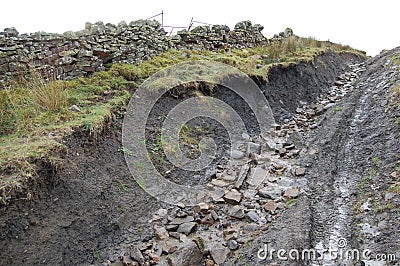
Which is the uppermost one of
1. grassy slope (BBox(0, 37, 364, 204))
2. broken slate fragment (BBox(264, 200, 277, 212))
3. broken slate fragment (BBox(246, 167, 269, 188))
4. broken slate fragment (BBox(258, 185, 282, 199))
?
grassy slope (BBox(0, 37, 364, 204))

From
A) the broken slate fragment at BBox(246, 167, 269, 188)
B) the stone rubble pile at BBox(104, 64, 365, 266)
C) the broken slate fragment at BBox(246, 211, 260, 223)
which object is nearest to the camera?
the stone rubble pile at BBox(104, 64, 365, 266)

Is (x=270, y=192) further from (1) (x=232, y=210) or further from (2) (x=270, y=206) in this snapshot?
(1) (x=232, y=210)

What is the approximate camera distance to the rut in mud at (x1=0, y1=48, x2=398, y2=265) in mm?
3350

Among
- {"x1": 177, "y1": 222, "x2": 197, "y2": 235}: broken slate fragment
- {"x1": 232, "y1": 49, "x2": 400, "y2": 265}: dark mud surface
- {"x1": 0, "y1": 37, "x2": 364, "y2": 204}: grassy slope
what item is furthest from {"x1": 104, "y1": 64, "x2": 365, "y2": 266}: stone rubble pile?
{"x1": 0, "y1": 37, "x2": 364, "y2": 204}: grassy slope

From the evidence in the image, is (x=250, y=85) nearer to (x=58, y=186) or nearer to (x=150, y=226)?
(x=150, y=226)

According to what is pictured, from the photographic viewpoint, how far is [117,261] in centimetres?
361

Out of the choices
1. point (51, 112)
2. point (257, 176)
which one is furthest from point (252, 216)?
point (51, 112)

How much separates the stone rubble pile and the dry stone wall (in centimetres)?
319

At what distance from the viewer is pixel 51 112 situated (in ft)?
15.2

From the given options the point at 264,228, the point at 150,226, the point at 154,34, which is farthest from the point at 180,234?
the point at 154,34

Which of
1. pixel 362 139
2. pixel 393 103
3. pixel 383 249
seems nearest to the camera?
pixel 383 249

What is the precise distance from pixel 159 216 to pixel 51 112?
2.24 meters

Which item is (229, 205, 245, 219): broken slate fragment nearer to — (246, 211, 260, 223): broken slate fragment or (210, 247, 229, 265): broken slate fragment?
(246, 211, 260, 223): broken slate fragment

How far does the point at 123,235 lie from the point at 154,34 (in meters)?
5.41
